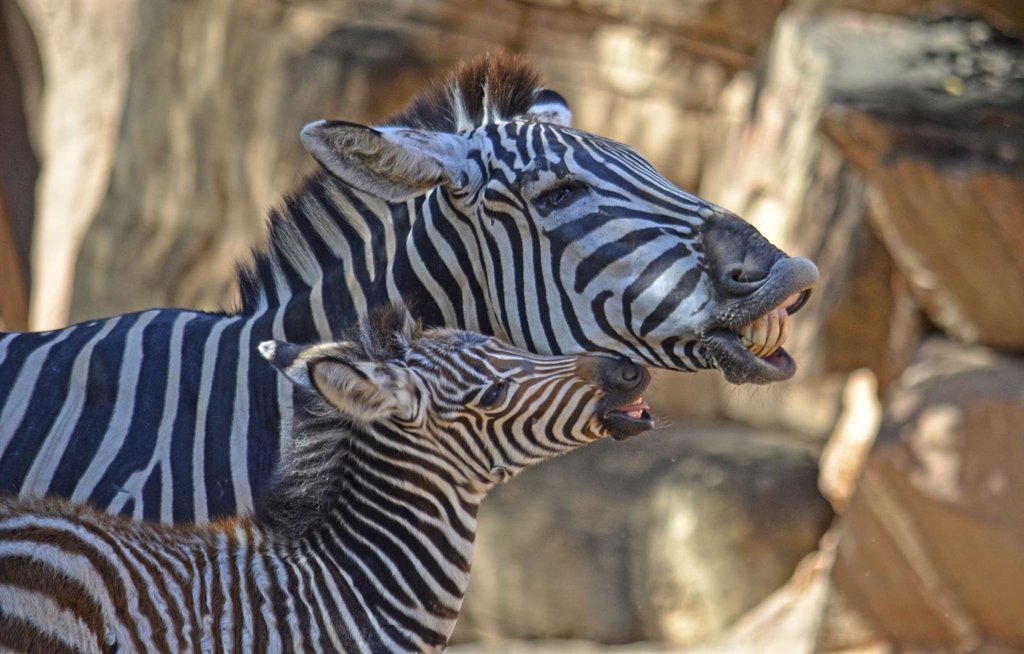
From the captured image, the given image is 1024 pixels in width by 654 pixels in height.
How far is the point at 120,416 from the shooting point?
404 centimetres

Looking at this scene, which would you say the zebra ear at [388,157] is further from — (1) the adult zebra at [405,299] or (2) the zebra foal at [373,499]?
(2) the zebra foal at [373,499]

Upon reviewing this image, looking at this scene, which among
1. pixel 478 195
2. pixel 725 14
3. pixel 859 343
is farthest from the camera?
pixel 725 14

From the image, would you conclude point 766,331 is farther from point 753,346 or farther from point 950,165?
point 950,165

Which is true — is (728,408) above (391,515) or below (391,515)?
below

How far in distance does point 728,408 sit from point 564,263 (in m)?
6.89

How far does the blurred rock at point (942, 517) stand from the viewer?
7324 mm

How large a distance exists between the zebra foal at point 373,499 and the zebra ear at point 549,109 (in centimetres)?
120

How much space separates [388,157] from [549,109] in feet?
2.86

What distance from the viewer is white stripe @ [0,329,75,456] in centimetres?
399

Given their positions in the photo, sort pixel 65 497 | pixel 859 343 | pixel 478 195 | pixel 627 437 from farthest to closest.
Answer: pixel 859 343
pixel 478 195
pixel 65 497
pixel 627 437

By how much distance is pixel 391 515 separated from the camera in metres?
3.52

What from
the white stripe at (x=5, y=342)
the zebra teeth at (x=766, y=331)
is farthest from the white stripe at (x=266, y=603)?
the zebra teeth at (x=766, y=331)

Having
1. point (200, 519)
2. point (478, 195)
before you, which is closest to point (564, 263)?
point (478, 195)

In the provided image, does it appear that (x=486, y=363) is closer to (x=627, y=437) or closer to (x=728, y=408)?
(x=627, y=437)
